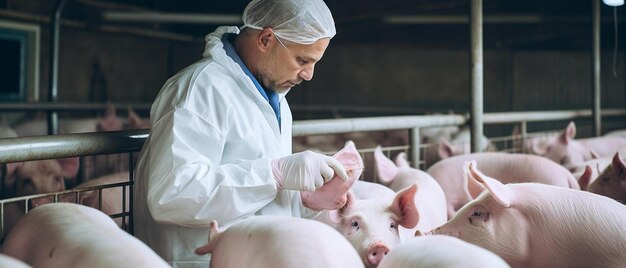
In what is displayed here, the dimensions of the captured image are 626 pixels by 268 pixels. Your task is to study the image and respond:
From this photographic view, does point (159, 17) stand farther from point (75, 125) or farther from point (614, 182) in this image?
point (614, 182)

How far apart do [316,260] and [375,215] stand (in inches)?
36.3

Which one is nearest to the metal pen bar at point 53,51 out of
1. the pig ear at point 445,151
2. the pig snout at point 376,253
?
the pig ear at point 445,151

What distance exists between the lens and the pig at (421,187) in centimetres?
322

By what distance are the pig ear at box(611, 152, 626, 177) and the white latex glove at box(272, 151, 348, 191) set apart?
1596 millimetres

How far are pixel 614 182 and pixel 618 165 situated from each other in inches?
3.7

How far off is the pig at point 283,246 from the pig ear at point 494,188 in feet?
2.22

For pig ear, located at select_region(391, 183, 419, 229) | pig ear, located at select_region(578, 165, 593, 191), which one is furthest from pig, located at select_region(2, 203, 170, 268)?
pig ear, located at select_region(578, 165, 593, 191)

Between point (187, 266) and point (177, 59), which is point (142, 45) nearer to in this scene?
point (177, 59)

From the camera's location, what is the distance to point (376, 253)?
2258mm

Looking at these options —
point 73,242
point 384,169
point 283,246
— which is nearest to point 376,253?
point 283,246

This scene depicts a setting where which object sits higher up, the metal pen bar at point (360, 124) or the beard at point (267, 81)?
the beard at point (267, 81)

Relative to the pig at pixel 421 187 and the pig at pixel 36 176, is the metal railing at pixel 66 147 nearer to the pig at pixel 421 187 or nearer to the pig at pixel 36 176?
the pig at pixel 421 187

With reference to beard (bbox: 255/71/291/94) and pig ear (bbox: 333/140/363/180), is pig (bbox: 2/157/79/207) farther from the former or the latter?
pig ear (bbox: 333/140/363/180)

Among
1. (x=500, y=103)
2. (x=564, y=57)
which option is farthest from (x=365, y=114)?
(x=564, y=57)
